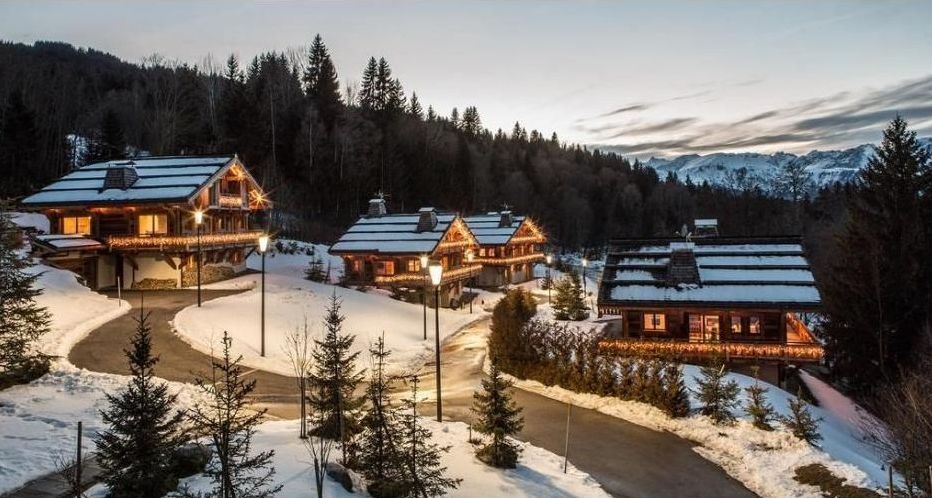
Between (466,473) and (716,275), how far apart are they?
2262cm

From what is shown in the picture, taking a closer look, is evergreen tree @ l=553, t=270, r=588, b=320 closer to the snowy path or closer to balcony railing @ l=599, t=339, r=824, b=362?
balcony railing @ l=599, t=339, r=824, b=362

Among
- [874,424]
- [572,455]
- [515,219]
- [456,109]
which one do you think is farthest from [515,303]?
[456,109]

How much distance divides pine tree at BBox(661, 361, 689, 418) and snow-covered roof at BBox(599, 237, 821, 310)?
835 centimetres

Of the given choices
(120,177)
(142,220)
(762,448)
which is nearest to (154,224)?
(142,220)

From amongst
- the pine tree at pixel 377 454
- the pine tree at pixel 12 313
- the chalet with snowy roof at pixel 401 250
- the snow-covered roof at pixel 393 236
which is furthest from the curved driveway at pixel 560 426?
the snow-covered roof at pixel 393 236

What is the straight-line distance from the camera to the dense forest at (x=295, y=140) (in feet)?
217

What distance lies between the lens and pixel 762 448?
18891mm

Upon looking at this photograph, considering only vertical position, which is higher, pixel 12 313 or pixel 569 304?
pixel 12 313

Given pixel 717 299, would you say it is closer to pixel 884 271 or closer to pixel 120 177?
pixel 884 271

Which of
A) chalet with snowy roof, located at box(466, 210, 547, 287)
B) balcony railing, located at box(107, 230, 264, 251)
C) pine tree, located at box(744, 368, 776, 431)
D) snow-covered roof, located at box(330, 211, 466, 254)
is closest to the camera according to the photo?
pine tree, located at box(744, 368, 776, 431)

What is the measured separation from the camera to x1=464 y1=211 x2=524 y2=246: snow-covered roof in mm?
63188

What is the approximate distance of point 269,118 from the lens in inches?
2953

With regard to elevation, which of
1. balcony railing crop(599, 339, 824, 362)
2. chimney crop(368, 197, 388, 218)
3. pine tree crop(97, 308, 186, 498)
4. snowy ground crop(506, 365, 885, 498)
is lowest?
snowy ground crop(506, 365, 885, 498)

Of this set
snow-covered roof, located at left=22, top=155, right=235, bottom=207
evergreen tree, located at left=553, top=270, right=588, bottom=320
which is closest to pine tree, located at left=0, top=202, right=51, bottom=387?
snow-covered roof, located at left=22, top=155, right=235, bottom=207
